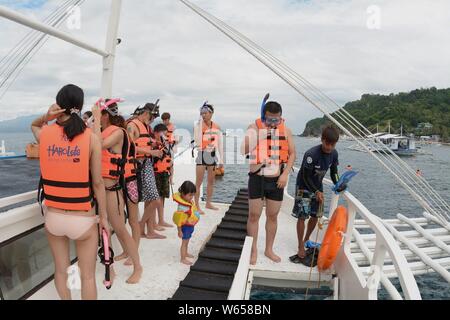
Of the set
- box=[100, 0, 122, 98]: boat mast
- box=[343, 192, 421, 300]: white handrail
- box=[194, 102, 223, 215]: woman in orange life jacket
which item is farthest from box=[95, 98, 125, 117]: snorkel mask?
box=[343, 192, 421, 300]: white handrail

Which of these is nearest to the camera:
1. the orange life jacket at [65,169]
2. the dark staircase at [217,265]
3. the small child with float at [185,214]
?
the orange life jacket at [65,169]

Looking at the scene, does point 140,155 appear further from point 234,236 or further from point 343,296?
point 343,296

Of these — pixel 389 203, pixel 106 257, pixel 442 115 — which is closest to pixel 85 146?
pixel 106 257

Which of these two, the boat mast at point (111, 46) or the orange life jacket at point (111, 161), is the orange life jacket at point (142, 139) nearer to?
the orange life jacket at point (111, 161)

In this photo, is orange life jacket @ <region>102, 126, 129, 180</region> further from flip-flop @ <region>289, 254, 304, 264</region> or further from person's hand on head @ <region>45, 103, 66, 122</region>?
flip-flop @ <region>289, 254, 304, 264</region>

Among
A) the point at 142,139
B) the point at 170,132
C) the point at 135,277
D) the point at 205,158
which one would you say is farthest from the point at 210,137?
the point at 135,277

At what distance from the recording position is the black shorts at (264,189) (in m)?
4.01

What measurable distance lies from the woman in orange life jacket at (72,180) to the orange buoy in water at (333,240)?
2.62 meters

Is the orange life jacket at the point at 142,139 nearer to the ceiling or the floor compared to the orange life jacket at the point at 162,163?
nearer to the ceiling

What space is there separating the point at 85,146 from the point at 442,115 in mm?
148426

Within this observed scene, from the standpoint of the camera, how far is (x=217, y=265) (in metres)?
4.11

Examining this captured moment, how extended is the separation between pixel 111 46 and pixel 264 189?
351 centimetres

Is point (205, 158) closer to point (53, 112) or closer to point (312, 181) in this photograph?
point (312, 181)

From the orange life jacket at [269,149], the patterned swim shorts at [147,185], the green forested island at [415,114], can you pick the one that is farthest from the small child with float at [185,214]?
the green forested island at [415,114]
